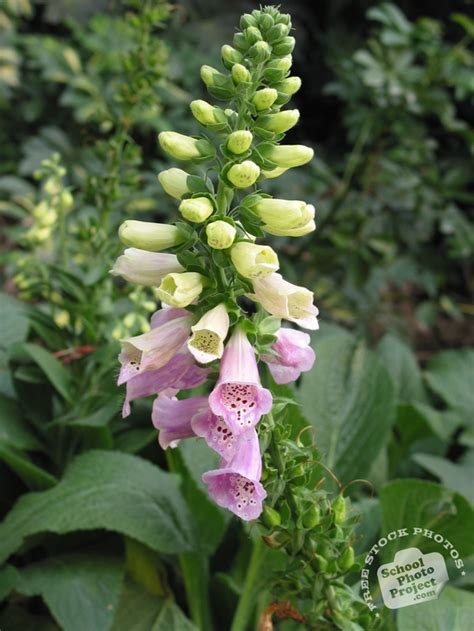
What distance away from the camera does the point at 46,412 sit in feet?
4.98

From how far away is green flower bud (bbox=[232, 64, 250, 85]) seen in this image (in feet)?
2.67

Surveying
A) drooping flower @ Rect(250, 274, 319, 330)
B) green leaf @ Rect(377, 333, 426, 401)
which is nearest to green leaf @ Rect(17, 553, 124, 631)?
drooping flower @ Rect(250, 274, 319, 330)

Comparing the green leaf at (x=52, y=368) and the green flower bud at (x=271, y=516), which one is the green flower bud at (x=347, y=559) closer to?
the green flower bud at (x=271, y=516)

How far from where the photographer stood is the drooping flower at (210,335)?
802 mm

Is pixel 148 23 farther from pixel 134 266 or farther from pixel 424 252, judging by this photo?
pixel 424 252

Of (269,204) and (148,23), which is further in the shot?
(148,23)

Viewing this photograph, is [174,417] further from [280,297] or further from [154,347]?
[280,297]

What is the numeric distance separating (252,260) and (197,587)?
0.77 meters

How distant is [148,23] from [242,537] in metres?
1.13

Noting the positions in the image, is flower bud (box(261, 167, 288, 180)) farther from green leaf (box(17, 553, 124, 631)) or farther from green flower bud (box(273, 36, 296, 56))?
green leaf (box(17, 553, 124, 631))

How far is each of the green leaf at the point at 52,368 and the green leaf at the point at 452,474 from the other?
0.80m

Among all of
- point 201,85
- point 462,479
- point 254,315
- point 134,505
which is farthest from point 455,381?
point 201,85

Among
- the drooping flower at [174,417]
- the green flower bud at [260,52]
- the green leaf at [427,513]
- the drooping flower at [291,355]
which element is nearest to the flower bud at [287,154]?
the green flower bud at [260,52]

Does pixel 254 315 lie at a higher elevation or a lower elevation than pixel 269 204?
lower
